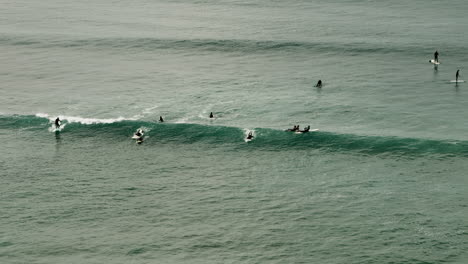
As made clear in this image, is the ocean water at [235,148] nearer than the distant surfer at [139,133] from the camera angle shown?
Yes

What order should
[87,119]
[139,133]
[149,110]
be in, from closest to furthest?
[139,133] → [87,119] → [149,110]

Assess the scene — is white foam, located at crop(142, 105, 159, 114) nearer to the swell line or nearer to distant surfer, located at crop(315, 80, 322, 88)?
the swell line

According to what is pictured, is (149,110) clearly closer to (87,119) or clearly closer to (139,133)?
(87,119)

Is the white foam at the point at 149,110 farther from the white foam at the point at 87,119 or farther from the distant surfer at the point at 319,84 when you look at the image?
the distant surfer at the point at 319,84

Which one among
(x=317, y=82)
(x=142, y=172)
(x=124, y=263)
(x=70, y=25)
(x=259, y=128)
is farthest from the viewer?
(x=70, y=25)

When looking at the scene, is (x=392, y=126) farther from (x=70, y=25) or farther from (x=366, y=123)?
(x=70, y=25)

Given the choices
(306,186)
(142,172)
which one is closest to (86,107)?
(142,172)

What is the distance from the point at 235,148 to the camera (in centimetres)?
11350

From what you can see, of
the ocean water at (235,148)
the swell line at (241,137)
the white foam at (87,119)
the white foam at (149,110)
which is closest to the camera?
the ocean water at (235,148)

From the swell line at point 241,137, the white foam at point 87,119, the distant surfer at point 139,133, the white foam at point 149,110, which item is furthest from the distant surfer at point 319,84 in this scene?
the distant surfer at point 139,133

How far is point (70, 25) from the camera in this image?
A: 19425cm

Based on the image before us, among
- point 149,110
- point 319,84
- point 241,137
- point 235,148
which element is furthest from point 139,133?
point 319,84

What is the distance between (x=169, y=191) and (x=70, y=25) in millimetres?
109467

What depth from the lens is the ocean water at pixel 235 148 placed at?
86500 millimetres
